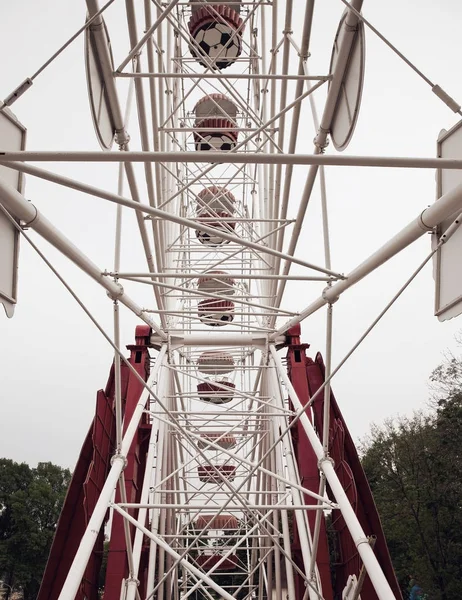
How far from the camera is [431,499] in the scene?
27484mm

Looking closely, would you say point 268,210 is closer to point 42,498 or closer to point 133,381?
point 133,381

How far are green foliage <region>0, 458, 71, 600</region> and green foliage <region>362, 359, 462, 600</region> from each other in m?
29.9

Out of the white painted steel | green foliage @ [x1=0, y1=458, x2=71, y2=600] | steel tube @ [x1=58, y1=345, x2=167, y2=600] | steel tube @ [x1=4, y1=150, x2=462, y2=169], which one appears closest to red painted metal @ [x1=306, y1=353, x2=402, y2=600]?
steel tube @ [x1=58, y1=345, x2=167, y2=600]

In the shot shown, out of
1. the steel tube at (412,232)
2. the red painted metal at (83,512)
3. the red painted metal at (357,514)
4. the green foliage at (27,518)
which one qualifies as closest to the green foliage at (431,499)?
the red painted metal at (357,514)

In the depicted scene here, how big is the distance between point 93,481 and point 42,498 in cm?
4844

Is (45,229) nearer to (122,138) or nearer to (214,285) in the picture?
(122,138)

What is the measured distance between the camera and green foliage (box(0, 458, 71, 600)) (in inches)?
1871

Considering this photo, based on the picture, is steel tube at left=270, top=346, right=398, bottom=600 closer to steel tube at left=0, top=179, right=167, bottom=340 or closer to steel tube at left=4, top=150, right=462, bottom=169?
steel tube at left=0, top=179, right=167, bottom=340

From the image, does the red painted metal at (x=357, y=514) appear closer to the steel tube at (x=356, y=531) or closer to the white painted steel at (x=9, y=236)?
the steel tube at (x=356, y=531)

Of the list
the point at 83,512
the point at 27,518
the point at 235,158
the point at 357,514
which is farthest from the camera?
the point at 27,518

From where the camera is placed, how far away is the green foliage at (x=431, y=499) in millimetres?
25453

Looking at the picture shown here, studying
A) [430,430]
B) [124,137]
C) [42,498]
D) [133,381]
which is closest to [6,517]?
[42,498]

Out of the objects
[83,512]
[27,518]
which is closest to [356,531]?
[83,512]

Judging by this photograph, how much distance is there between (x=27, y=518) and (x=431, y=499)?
37.1 m
